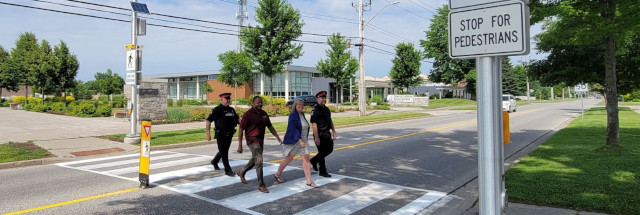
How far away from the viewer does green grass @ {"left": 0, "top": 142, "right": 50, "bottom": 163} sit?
9.71m

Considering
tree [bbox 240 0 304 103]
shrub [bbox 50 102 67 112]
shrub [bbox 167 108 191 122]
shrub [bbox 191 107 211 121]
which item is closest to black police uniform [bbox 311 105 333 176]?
shrub [bbox 167 108 191 122]

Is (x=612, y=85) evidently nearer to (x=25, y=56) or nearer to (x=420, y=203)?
(x=420, y=203)

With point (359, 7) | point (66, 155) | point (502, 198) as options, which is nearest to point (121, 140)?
point (66, 155)

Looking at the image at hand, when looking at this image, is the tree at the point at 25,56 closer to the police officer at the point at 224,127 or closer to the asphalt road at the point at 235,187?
the asphalt road at the point at 235,187

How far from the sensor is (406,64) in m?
58.0

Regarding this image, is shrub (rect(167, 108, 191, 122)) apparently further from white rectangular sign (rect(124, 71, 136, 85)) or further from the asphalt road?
the asphalt road

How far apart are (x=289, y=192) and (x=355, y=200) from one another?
1.10m

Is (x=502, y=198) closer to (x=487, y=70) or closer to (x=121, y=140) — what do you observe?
(x=487, y=70)

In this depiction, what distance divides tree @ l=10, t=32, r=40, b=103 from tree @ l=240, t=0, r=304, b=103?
60.7 feet

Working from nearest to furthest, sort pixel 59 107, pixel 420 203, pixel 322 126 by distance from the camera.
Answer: pixel 420 203 → pixel 322 126 → pixel 59 107

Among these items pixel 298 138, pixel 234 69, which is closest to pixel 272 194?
pixel 298 138

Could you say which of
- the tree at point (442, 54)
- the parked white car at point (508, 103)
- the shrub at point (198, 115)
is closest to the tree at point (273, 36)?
the shrub at point (198, 115)

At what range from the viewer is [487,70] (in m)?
2.67

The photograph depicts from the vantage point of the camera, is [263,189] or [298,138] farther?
[298,138]
